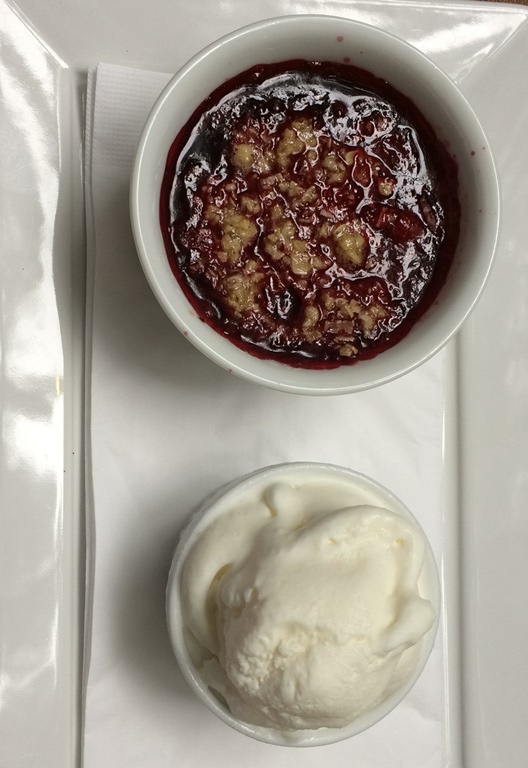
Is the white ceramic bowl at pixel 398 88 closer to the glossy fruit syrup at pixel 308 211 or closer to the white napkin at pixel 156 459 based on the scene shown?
the glossy fruit syrup at pixel 308 211

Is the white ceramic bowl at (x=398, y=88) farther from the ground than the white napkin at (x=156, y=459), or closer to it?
farther from the ground

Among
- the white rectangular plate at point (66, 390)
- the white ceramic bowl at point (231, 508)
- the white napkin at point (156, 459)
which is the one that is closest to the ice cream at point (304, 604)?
the white ceramic bowl at point (231, 508)

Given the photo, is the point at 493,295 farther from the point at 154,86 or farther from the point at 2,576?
the point at 2,576

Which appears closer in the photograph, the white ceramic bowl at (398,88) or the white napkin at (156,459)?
the white ceramic bowl at (398,88)

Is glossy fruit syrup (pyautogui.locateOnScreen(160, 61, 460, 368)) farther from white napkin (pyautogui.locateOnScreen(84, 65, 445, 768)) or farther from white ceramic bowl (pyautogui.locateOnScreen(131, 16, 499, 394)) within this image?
white napkin (pyautogui.locateOnScreen(84, 65, 445, 768))

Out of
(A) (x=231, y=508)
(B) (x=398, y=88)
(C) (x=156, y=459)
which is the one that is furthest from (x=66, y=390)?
(B) (x=398, y=88)

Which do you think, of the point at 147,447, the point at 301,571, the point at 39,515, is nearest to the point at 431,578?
the point at 301,571
